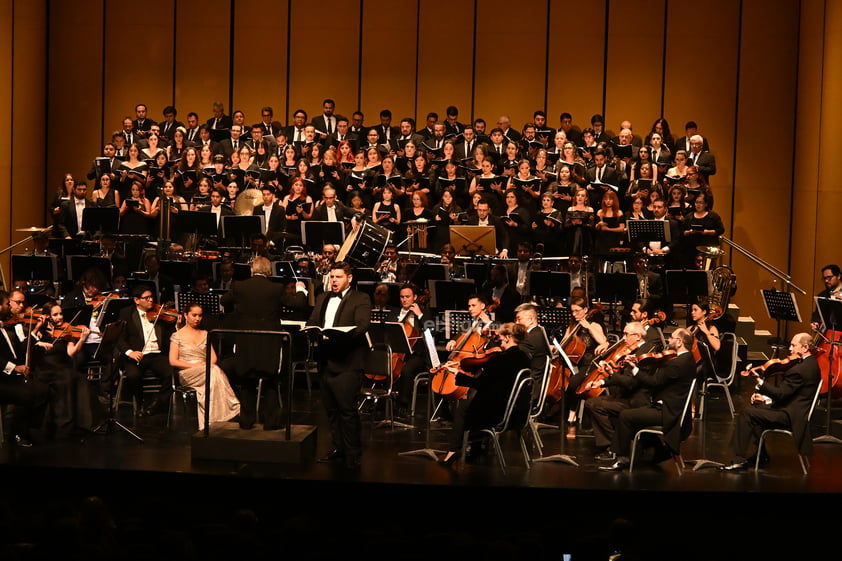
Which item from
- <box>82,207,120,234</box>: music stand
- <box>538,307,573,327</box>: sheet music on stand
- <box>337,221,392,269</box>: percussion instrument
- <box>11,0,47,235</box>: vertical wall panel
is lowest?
<box>538,307,573,327</box>: sheet music on stand

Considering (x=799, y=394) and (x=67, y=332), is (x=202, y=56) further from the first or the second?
(x=799, y=394)

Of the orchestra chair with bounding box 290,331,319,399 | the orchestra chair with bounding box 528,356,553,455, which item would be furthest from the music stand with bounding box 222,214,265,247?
the orchestra chair with bounding box 528,356,553,455

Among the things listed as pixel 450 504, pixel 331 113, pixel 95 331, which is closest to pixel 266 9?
pixel 331 113

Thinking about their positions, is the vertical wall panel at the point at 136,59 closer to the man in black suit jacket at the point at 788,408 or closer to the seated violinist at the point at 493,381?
the seated violinist at the point at 493,381

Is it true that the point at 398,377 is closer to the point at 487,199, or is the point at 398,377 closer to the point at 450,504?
the point at 450,504

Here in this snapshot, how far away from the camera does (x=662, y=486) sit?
731 centimetres

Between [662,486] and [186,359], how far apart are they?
404cm

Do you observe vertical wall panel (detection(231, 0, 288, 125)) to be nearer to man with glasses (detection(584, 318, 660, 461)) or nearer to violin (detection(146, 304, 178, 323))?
violin (detection(146, 304, 178, 323))

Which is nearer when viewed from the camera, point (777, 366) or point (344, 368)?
point (344, 368)

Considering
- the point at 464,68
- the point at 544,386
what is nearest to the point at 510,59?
the point at 464,68

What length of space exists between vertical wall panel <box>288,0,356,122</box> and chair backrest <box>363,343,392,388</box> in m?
8.88

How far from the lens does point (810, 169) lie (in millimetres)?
15203

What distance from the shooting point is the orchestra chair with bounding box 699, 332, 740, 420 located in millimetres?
9078

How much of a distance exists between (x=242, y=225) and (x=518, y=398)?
5.33 m
